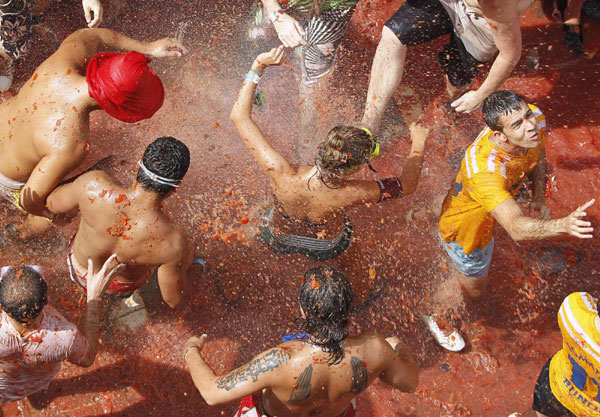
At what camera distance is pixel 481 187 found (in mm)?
3730

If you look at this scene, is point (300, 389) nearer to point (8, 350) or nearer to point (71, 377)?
point (8, 350)

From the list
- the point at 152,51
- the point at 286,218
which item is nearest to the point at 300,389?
the point at 286,218

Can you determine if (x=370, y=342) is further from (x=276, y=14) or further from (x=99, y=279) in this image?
(x=276, y=14)

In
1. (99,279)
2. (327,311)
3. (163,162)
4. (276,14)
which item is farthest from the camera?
(276,14)

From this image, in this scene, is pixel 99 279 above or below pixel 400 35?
below

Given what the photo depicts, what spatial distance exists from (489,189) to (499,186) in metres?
0.07

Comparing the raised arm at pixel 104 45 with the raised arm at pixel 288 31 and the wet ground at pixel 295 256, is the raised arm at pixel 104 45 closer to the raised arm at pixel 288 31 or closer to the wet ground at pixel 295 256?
the raised arm at pixel 288 31

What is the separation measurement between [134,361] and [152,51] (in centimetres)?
260

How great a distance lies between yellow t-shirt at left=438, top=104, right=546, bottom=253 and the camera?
147 inches

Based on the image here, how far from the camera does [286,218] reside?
4.06 metres

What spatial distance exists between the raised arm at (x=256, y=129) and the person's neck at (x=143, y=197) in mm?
728

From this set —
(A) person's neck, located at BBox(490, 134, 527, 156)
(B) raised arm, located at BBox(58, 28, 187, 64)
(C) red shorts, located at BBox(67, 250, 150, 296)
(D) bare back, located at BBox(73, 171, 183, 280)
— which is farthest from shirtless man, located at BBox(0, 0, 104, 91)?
(A) person's neck, located at BBox(490, 134, 527, 156)

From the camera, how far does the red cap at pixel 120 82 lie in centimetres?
367

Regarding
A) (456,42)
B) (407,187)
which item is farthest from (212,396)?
(456,42)
